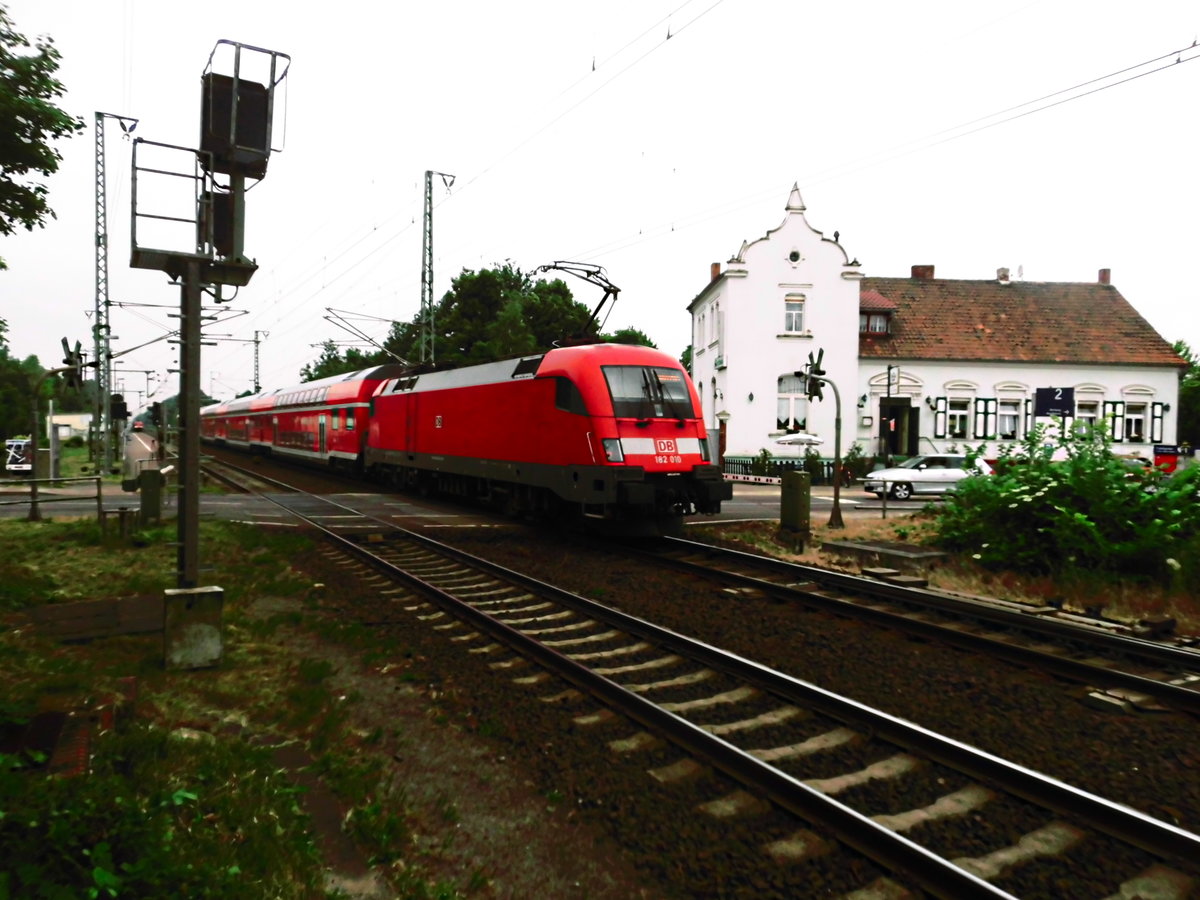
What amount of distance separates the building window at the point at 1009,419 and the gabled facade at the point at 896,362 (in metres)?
0.04

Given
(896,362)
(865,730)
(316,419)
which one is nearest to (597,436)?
(865,730)

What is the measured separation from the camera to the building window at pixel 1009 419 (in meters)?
→ 35.2

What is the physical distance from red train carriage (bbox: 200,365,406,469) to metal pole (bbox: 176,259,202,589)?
17788 mm

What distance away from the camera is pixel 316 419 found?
97.3ft

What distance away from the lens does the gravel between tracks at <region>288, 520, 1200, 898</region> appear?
3561mm

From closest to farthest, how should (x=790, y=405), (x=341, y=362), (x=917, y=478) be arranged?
(x=917, y=478)
(x=790, y=405)
(x=341, y=362)

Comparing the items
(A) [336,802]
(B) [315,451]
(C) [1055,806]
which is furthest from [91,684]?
(B) [315,451]

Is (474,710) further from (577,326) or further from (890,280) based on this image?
(577,326)

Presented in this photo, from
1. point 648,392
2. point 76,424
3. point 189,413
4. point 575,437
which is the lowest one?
point 76,424

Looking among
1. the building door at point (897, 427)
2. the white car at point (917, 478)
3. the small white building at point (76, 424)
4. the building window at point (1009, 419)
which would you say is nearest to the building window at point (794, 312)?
the building door at point (897, 427)

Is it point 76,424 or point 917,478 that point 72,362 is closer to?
point 917,478

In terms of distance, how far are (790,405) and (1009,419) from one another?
9697 mm

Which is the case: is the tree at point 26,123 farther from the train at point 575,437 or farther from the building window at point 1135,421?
the building window at point 1135,421

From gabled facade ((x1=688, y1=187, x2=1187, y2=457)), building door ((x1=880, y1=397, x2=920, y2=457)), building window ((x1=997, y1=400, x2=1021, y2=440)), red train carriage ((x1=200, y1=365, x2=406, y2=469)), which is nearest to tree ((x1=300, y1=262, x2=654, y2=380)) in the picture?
red train carriage ((x1=200, y1=365, x2=406, y2=469))
